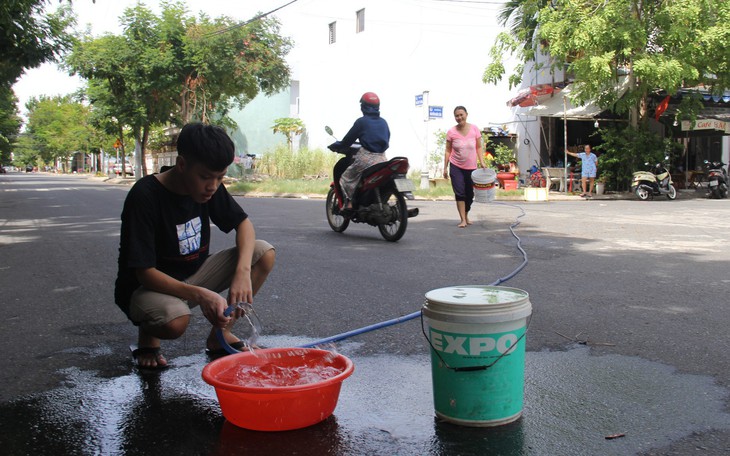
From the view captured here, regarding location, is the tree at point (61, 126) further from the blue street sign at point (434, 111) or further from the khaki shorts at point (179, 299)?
the khaki shorts at point (179, 299)

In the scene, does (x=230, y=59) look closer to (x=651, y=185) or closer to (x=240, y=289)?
(x=651, y=185)

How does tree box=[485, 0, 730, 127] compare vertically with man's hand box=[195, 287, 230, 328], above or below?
above

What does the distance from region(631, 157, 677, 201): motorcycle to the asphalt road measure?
331 inches

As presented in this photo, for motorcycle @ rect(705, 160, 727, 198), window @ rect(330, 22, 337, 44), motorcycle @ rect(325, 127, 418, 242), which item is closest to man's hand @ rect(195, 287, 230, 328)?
motorcycle @ rect(325, 127, 418, 242)

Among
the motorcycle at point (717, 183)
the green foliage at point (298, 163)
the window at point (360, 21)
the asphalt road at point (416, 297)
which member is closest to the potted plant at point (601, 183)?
the motorcycle at point (717, 183)

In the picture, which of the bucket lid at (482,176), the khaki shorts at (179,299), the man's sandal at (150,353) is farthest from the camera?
the bucket lid at (482,176)

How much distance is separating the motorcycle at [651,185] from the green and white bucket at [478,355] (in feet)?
57.3

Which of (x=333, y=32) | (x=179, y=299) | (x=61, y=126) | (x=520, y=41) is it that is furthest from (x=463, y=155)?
(x=61, y=126)

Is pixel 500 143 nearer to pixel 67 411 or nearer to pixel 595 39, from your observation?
pixel 595 39

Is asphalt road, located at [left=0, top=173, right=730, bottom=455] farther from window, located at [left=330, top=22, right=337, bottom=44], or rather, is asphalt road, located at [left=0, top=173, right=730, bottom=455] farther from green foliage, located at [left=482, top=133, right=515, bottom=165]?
window, located at [left=330, top=22, right=337, bottom=44]

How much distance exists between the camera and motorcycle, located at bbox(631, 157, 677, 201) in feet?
60.7

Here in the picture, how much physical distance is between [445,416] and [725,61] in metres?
18.4

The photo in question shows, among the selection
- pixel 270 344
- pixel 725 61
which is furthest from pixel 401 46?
pixel 270 344

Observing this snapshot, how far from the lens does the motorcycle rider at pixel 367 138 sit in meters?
8.50
